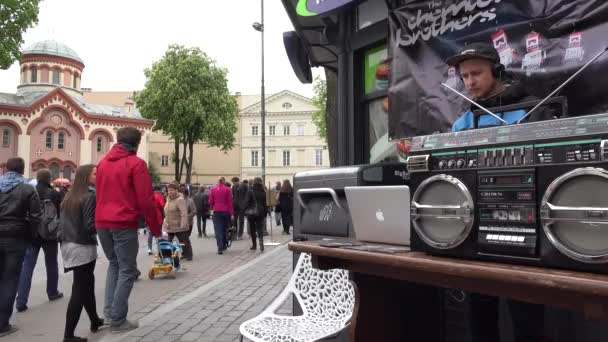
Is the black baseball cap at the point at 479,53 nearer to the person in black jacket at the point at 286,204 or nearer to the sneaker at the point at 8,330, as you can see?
the sneaker at the point at 8,330

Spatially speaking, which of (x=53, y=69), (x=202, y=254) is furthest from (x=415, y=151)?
(x=53, y=69)

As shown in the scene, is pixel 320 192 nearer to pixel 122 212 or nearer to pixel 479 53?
pixel 479 53

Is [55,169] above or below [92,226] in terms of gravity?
above

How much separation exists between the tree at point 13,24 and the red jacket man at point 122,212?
19.6m

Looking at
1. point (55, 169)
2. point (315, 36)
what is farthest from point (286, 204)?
point (55, 169)

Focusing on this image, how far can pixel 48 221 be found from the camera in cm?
613

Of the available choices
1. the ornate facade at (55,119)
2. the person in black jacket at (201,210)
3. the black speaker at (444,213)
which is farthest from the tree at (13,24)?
the ornate facade at (55,119)

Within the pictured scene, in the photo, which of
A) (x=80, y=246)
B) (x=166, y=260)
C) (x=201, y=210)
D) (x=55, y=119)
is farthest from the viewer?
(x=55, y=119)

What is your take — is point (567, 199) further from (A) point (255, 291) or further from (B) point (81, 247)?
(A) point (255, 291)

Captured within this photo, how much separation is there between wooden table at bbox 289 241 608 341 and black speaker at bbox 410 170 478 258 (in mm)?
44

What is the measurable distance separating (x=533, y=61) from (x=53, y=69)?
2416 inches

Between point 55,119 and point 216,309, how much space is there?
52.4 m

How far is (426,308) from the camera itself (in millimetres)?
2752

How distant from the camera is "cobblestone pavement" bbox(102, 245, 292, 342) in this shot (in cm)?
484
